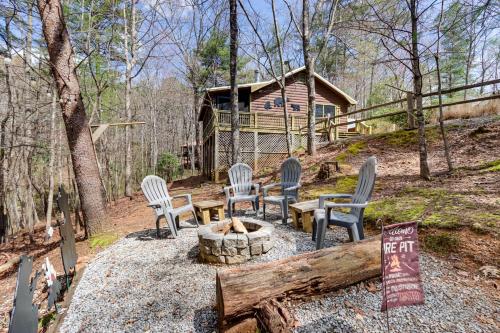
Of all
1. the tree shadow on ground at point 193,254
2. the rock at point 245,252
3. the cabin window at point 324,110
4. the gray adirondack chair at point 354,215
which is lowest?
the tree shadow on ground at point 193,254

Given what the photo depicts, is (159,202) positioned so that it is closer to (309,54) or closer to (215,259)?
(215,259)

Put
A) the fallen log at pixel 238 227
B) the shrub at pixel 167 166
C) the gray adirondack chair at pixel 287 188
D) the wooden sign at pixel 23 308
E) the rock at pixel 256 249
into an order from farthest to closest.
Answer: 1. the shrub at pixel 167 166
2. the gray adirondack chair at pixel 287 188
3. the fallen log at pixel 238 227
4. the rock at pixel 256 249
5. the wooden sign at pixel 23 308

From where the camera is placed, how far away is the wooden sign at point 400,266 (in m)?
1.55

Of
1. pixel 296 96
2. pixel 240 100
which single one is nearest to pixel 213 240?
pixel 240 100

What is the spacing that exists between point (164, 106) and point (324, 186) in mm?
20834

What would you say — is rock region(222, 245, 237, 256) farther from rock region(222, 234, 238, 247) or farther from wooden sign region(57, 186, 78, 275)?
wooden sign region(57, 186, 78, 275)

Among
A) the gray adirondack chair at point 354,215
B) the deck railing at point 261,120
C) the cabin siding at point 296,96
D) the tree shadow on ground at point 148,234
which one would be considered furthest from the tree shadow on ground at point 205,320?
the cabin siding at point 296,96

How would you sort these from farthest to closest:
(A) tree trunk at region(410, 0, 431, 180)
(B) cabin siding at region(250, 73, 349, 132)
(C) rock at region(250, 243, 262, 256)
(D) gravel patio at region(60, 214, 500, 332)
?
(B) cabin siding at region(250, 73, 349, 132) < (A) tree trunk at region(410, 0, 431, 180) < (C) rock at region(250, 243, 262, 256) < (D) gravel patio at region(60, 214, 500, 332)

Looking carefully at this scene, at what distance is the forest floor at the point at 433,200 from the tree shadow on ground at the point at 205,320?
1.62 m

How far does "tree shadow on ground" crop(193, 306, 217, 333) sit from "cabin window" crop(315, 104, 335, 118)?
15.1 m

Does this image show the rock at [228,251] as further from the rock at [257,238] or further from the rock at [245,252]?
the rock at [257,238]

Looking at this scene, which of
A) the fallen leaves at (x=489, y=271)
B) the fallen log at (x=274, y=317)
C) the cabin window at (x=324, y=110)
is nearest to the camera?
the fallen log at (x=274, y=317)

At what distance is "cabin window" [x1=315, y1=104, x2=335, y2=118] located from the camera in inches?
625

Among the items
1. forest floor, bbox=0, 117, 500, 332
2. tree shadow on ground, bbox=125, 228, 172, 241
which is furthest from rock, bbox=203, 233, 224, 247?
forest floor, bbox=0, 117, 500, 332
